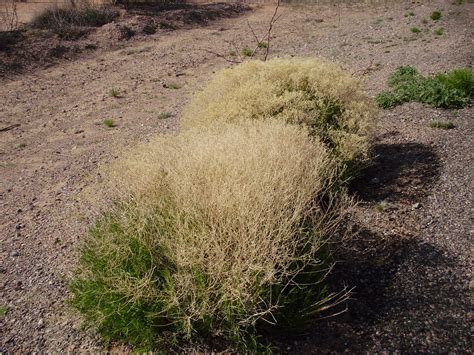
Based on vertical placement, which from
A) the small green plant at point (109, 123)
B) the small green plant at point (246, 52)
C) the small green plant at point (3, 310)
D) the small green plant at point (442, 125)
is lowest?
the small green plant at point (109, 123)

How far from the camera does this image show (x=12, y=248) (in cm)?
424

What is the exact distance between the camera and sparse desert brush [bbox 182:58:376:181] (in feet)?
15.4

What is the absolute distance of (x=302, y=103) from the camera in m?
4.80

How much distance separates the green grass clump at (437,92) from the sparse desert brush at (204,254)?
4.22 metres

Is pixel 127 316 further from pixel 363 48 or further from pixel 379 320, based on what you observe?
pixel 363 48

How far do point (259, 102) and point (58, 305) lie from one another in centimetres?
296

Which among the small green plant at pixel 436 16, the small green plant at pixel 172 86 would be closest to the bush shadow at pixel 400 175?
the small green plant at pixel 172 86

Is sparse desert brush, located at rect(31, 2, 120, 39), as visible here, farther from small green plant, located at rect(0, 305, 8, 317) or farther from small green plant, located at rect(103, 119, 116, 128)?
small green plant, located at rect(0, 305, 8, 317)

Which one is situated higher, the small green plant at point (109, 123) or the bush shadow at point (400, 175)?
the bush shadow at point (400, 175)

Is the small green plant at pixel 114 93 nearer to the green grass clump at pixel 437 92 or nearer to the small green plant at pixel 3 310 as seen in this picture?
the green grass clump at pixel 437 92

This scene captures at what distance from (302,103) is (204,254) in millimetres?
2710

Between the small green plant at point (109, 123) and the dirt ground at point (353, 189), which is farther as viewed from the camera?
the small green plant at point (109, 123)

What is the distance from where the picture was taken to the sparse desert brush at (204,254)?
260cm

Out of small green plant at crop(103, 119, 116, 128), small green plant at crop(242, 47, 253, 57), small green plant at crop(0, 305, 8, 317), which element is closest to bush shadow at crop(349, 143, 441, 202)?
small green plant at crop(0, 305, 8, 317)
